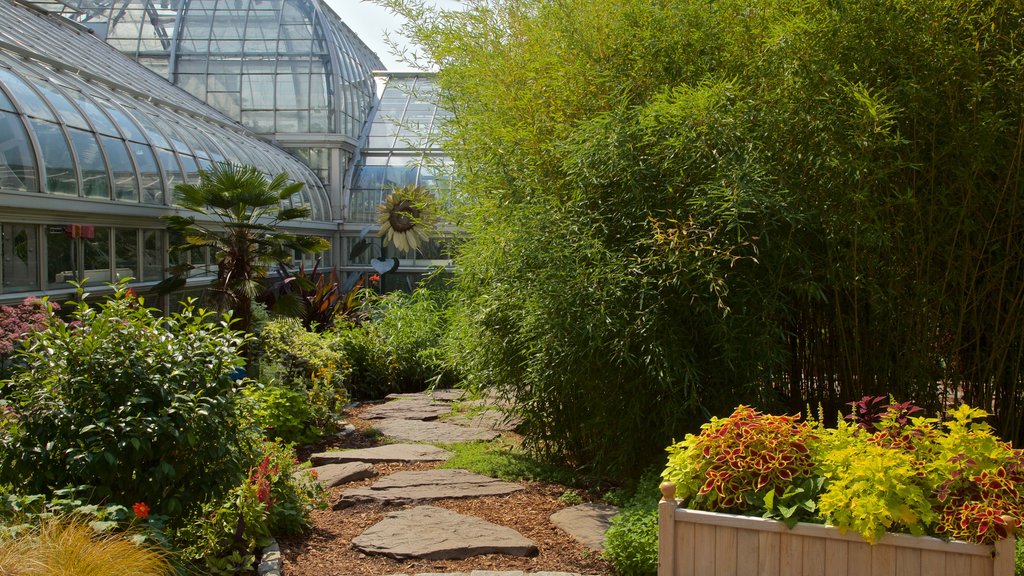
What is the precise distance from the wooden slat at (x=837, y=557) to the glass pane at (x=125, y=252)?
6.52 metres

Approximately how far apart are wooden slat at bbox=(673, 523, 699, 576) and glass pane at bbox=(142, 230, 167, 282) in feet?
21.7

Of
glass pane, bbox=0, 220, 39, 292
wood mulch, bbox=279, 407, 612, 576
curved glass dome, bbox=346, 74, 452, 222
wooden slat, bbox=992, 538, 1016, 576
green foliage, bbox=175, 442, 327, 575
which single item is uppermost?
curved glass dome, bbox=346, 74, 452, 222

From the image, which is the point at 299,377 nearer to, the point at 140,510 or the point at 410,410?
the point at 410,410

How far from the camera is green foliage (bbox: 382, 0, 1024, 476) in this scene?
4.00 meters

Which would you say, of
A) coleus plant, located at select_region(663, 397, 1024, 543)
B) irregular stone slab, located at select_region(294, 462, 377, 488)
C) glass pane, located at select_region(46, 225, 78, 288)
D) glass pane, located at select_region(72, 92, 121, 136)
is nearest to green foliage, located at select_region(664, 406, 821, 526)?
coleus plant, located at select_region(663, 397, 1024, 543)

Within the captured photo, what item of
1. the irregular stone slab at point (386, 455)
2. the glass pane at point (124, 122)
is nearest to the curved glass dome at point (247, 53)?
the glass pane at point (124, 122)

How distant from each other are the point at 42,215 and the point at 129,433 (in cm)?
407

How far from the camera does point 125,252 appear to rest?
25.6ft

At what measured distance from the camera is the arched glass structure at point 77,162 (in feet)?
20.6

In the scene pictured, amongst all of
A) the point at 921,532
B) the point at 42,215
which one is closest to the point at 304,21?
the point at 42,215

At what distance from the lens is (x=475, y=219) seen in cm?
561

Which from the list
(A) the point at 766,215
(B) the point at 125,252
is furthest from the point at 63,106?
(A) the point at 766,215

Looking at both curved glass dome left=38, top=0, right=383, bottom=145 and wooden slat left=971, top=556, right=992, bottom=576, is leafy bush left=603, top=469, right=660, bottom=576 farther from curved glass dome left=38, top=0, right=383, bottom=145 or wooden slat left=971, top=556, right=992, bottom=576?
curved glass dome left=38, top=0, right=383, bottom=145

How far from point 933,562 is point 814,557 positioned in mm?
340
